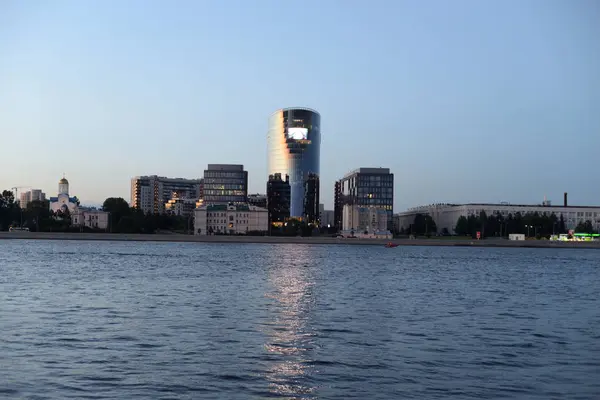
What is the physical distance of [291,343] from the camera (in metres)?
27.4

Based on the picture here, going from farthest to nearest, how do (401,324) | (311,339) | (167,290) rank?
(167,290) → (401,324) → (311,339)

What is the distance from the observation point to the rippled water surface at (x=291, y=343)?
2020 cm

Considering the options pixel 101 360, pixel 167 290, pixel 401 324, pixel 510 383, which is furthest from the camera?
pixel 167 290

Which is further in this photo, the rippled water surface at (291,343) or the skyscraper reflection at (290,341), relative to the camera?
the skyscraper reflection at (290,341)

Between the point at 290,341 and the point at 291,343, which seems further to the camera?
the point at 290,341

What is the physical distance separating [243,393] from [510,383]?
7459 millimetres

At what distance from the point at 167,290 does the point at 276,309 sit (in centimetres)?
1295

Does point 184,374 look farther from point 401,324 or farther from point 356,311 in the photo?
point 356,311

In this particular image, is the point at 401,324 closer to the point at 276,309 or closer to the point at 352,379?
the point at 276,309

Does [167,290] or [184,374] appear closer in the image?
[184,374]

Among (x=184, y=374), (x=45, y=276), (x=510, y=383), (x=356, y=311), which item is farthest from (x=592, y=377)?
(x=45, y=276)

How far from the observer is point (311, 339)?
28578mm

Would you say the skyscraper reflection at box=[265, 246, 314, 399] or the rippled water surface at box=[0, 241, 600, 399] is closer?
the rippled water surface at box=[0, 241, 600, 399]

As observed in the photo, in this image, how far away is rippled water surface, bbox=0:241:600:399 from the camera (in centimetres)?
2020
